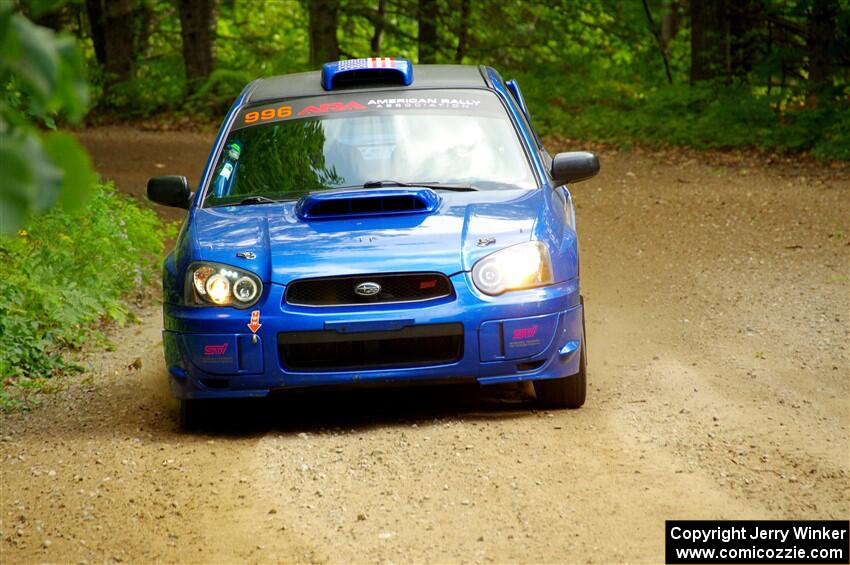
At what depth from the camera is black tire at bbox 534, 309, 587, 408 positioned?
6.28 meters

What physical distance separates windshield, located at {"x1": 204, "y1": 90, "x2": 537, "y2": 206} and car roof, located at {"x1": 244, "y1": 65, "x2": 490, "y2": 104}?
10 centimetres

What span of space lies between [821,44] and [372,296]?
50.4ft

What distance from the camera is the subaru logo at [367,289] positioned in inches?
231

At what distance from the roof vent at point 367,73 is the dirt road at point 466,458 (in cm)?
198

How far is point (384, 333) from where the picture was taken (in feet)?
19.1

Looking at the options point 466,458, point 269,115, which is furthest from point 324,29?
point 466,458

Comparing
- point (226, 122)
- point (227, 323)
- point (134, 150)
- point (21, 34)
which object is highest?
point (21, 34)

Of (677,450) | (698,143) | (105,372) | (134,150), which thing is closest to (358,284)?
(677,450)

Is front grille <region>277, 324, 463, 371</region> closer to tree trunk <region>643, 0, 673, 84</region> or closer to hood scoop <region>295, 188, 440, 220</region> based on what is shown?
hood scoop <region>295, 188, 440, 220</region>

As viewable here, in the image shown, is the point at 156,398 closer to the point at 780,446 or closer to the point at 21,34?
the point at 780,446

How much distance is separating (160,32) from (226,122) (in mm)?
22620

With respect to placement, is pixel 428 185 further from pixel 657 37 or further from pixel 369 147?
pixel 657 37

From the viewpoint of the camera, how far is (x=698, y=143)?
19.3 meters

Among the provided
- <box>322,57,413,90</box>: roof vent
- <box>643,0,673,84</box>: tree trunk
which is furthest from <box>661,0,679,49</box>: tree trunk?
<box>322,57,413,90</box>: roof vent
